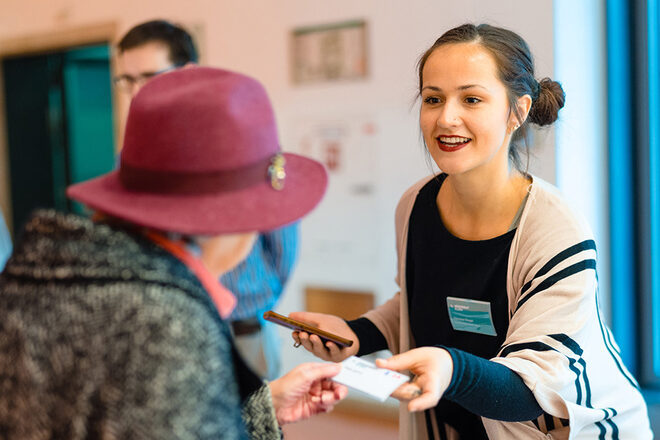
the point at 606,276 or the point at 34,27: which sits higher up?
the point at 34,27

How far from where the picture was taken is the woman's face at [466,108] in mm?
1475

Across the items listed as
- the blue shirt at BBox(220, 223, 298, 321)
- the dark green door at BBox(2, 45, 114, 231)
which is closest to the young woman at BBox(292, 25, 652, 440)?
the blue shirt at BBox(220, 223, 298, 321)

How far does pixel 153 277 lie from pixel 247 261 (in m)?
1.31

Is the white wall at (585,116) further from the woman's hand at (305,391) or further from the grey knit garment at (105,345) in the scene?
the grey knit garment at (105,345)

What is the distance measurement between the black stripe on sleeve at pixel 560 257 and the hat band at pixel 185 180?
27.3 inches

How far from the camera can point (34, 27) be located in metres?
4.66

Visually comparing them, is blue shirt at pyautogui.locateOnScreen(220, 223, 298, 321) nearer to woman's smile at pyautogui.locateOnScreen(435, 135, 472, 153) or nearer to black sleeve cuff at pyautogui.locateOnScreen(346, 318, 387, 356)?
black sleeve cuff at pyautogui.locateOnScreen(346, 318, 387, 356)

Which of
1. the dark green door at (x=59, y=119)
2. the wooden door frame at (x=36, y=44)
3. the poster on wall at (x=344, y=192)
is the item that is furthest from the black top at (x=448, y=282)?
the dark green door at (x=59, y=119)

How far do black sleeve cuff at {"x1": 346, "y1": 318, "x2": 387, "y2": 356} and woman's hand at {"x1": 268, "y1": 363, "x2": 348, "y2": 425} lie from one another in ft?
1.20

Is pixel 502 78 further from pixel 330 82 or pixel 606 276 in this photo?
pixel 330 82

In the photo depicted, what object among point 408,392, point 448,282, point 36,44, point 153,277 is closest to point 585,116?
point 448,282

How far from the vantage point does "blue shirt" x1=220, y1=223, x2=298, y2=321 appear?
2.17 meters

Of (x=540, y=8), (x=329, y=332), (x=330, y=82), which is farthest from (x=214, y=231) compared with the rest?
(x=330, y=82)

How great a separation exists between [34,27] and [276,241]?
343 cm
